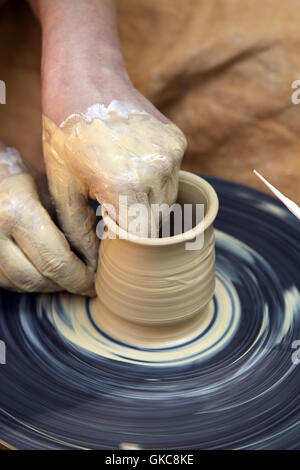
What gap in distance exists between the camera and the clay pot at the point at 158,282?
127 centimetres

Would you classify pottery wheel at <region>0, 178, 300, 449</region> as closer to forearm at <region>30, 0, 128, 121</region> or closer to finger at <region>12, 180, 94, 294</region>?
finger at <region>12, 180, 94, 294</region>

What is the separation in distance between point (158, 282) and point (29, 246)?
0.32 meters

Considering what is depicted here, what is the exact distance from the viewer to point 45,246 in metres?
1.40

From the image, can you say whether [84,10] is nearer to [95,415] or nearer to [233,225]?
[233,225]

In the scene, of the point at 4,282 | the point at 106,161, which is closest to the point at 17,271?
the point at 4,282

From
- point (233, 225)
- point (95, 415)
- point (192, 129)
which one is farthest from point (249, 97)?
point (95, 415)

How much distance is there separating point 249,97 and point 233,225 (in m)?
0.63

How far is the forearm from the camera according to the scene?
1.46 meters

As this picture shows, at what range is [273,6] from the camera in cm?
213

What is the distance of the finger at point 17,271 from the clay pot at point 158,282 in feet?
0.47

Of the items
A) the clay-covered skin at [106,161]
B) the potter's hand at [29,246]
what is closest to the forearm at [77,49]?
the clay-covered skin at [106,161]

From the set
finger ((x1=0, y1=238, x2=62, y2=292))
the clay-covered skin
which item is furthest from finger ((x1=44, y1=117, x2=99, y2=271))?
finger ((x1=0, y1=238, x2=62, y2=292))

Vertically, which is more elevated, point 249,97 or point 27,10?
point 27,10

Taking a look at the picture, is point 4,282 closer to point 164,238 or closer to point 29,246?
point 29,246
